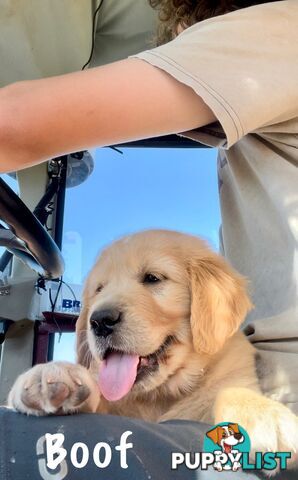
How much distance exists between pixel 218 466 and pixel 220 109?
1.65 ft

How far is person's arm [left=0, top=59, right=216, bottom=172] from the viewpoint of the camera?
2.53 ft

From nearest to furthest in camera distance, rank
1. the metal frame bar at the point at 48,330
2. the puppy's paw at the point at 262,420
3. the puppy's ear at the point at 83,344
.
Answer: the puppy's paw at the point at 262,420 < the puppy's ear at the point at 83,344 < the metal frame bar at the point at 48,330

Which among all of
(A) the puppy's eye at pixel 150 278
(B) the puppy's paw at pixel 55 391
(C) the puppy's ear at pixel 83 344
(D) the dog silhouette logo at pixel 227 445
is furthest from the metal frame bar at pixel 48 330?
(D) the dog silhouette logo at pixel 227 445

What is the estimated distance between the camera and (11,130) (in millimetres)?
763

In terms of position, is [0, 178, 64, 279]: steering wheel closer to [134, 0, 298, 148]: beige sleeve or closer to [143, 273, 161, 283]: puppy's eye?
[143, 273, 161, 283]: puppy's eye

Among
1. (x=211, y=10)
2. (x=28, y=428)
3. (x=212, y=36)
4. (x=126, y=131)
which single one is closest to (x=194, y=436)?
(x=28, y=428)

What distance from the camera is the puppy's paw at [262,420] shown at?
0.67 meters

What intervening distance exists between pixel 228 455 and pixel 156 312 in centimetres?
47

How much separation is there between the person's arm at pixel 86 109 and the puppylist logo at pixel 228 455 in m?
0.43

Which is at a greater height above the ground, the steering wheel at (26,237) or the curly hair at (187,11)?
the curly hair at (187,11)

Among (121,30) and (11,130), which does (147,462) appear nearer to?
(11,130)

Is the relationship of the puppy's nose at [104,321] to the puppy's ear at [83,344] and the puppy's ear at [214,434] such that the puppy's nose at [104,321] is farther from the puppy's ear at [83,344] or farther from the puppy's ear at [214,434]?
the puppy's ear at [214,434]

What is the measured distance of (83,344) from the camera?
1.13m

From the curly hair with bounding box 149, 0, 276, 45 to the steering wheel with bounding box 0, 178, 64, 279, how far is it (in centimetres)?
57
